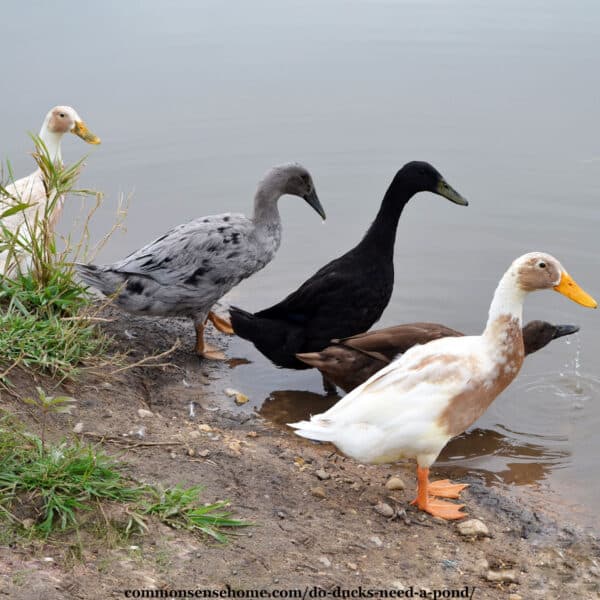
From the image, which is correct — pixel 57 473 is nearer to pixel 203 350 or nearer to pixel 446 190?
pixel 203 350

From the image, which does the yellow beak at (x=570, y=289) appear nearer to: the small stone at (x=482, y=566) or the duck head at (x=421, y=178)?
the small stone at (x=482, y=566)

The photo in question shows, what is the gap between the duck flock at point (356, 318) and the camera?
4246mm

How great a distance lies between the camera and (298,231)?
7668mm

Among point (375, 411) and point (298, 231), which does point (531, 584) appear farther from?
point (298, 231)

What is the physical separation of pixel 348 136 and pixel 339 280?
3.47m

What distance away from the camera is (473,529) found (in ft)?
13.6

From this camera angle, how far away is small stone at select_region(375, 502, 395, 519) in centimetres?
418

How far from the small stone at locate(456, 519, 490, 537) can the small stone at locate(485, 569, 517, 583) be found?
1.10 ft

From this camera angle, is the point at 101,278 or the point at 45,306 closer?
the point at 45,306

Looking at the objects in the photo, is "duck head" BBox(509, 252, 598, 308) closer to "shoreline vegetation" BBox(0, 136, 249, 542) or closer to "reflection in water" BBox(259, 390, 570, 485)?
"reflection in water" BBox(259, 390, 570, 485)

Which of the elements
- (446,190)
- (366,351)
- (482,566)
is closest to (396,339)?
(366,351)

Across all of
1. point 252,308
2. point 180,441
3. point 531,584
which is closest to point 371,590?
point 531,584

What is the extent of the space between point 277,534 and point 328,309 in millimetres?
2260

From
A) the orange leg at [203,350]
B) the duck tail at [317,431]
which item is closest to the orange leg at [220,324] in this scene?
the orange leg at [203,350]
